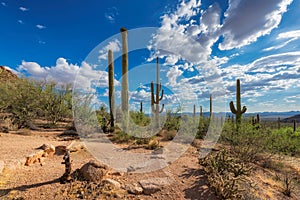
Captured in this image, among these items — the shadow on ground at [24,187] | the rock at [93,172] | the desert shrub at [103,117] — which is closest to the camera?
the shadow on ground at [24,187]

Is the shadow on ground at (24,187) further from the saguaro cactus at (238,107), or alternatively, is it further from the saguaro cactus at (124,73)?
the saguaro cactus at (238,107)

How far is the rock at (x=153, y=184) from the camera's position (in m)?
3.21

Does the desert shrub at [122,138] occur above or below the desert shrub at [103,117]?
below

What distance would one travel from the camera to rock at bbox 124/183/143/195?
10.2 feet

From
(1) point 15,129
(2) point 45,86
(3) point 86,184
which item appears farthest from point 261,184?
(2) point 45,86

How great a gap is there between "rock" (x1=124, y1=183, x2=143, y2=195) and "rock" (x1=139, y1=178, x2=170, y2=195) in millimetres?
77

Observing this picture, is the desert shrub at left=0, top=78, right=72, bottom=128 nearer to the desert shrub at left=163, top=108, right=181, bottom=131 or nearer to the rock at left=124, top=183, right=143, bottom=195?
the desert shrub at left=163, top=108, right=181, bottom=131

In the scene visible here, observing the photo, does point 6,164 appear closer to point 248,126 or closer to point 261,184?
point 261,184

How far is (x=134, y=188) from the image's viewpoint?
10.5 feet

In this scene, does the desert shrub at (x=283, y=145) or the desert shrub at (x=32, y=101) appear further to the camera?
the desert shrub at (x=32, y=101)

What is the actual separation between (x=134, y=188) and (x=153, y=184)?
1.20 feet

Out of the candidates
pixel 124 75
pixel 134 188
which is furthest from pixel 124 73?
pixel 134 188

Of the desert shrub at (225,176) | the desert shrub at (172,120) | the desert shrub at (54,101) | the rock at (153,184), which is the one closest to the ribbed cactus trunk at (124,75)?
the desert shrub at (172,120)

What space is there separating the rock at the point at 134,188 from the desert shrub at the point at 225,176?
1329 millimetres
